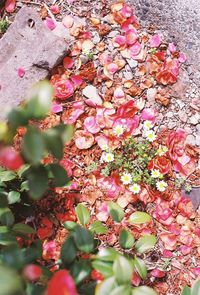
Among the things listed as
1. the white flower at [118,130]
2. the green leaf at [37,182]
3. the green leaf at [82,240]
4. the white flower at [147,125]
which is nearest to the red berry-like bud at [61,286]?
the green leaf at [37,182]

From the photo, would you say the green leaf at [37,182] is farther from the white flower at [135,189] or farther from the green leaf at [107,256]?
the white flower at [135,189]

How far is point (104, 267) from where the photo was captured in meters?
1.46

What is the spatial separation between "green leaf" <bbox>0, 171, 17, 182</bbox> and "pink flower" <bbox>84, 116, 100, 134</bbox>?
24.8 inches

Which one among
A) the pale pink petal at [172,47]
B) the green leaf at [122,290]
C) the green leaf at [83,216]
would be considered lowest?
the pale pink petal at [172,47]

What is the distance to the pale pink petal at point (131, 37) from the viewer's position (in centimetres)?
292

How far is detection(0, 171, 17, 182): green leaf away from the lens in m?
2.17

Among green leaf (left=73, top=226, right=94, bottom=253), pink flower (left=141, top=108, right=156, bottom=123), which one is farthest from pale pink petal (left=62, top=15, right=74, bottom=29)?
green leaf (left=73, top=226, right=94, bottom=253)

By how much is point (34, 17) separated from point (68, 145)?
846mm

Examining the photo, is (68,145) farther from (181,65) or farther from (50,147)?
(50,147)

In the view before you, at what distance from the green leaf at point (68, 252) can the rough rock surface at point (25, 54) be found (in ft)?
4.47

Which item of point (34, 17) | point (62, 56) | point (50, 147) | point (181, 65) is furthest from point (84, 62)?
point (50, 147)

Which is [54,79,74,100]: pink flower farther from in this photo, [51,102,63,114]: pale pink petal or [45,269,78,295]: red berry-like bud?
[45,269,78,295]: red berry-like bud

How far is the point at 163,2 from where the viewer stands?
9.94 ft

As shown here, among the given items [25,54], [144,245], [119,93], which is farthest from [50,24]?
[144,245]
